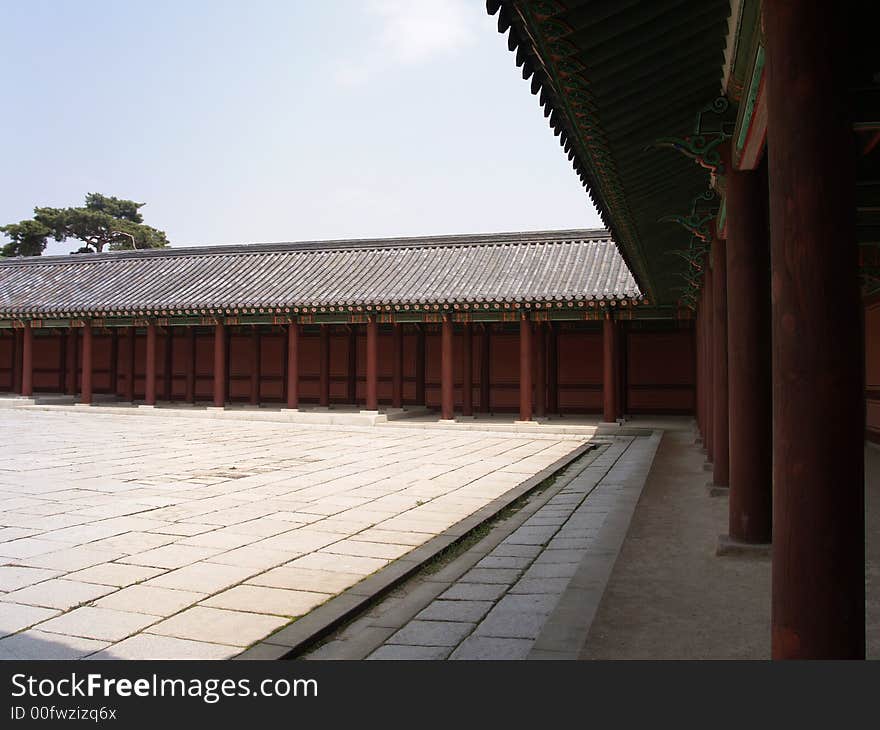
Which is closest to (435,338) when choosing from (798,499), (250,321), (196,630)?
(250,321)

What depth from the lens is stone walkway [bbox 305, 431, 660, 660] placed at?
11.3 feet

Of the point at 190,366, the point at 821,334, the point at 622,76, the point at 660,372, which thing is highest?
the point at 622,76

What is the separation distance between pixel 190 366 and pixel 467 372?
8.10 m

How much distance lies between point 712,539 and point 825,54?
3830 mm

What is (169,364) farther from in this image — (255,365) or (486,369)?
(486,369)

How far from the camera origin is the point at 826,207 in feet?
7.64

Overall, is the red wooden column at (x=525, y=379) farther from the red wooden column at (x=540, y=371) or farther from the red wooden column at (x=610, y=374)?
the red wooden column at (x=610, y=374)

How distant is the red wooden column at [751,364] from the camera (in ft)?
16.4

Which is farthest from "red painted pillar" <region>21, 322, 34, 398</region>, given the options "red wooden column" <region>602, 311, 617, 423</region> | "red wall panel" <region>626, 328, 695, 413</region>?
"red wall panel" <region>626, 328, 695, 413</region>

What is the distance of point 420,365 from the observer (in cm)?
1922

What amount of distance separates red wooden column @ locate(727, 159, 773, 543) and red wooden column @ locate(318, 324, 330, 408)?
15425 mm

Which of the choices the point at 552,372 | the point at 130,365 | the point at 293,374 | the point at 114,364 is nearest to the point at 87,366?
the point at 130,365

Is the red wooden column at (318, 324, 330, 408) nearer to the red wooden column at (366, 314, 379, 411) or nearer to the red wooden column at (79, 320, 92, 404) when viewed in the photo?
the red wooden column at (366, 314, 379, 411)

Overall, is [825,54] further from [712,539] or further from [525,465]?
[525,465]
